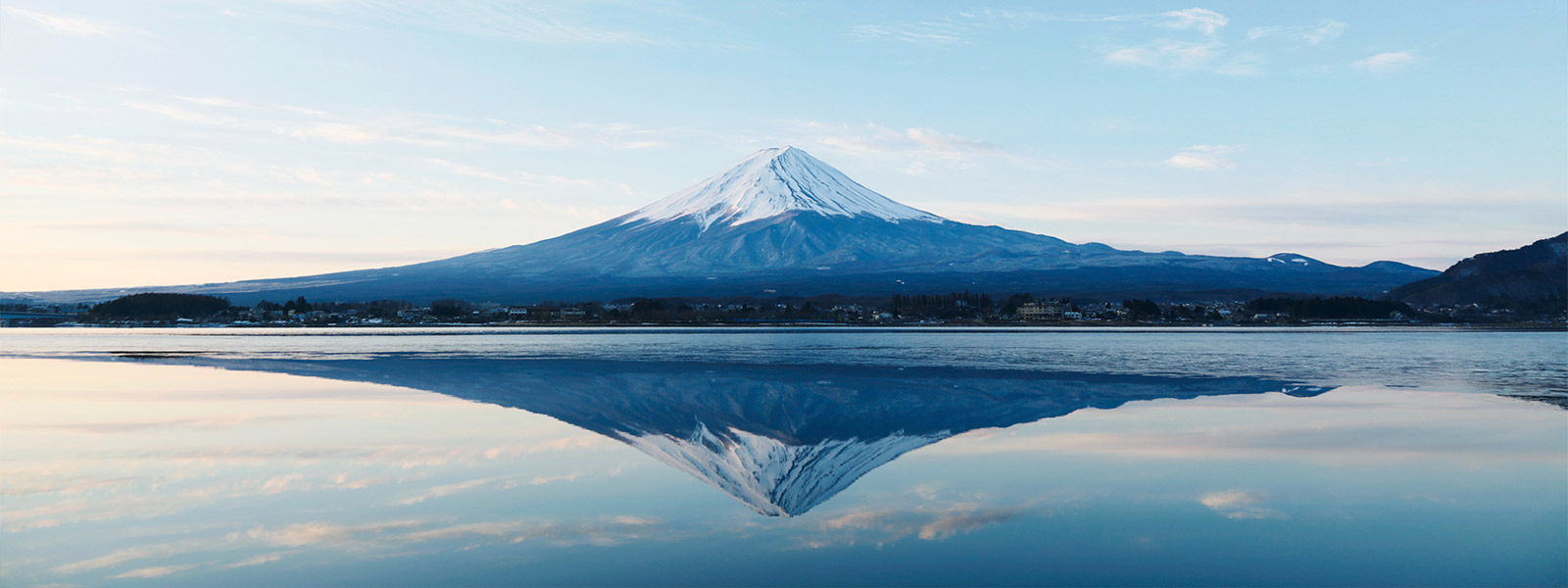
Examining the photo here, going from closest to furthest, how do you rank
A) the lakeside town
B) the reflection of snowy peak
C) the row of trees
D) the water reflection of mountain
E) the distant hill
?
the reflection of snowy peak → the water reflection of mountain → the lakeside town → the row of trees → the distant hill

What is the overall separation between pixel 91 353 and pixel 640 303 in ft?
333

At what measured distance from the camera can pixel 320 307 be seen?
16050cm

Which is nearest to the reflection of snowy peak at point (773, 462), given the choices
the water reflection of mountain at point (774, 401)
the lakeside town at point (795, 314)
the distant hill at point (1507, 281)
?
the water reflection of mountain at point (774, 401)

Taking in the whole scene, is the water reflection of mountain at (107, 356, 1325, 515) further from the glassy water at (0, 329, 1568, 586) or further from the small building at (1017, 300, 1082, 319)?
the small building at (1017, 300, 1082, 319)

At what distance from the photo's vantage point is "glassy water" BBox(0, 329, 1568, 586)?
9.16 metres

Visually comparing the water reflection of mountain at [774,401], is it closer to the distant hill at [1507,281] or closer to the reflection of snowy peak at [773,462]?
the reflection of snowy peak at [773,462]

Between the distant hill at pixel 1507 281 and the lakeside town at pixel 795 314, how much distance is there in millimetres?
5435

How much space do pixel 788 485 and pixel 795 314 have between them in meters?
132

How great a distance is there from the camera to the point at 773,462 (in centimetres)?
1521

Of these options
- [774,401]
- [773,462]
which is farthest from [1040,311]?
[773,462]

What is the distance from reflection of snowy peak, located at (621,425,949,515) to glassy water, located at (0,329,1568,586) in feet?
0.26

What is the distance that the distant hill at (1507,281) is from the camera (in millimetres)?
145250

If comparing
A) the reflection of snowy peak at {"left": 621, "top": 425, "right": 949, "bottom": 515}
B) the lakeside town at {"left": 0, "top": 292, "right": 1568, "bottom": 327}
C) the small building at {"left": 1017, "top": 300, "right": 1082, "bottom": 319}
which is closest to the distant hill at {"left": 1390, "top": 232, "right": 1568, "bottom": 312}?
the lakeside town at {"left": 0, "top": 292, "right": 1568, "bottom": 327}

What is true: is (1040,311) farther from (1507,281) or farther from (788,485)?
(788,485)
